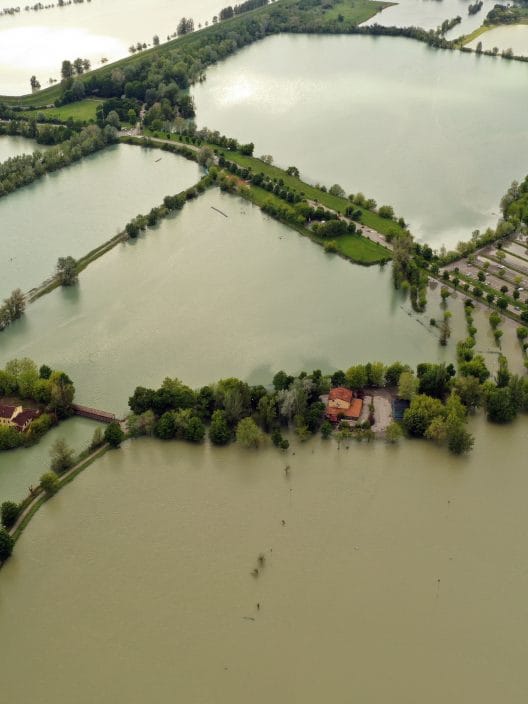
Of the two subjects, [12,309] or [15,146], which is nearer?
[12,309]

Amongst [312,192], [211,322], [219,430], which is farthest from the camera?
[312,192]

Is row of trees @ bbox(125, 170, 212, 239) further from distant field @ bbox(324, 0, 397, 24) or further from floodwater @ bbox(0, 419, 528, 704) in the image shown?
distant field @ bbox(324, 0, 397, 24)

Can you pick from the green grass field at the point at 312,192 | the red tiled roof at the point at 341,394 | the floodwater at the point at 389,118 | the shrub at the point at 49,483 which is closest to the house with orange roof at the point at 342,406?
the red tiled roof at the point at 341,394

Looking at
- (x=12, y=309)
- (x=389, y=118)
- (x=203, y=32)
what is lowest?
(x=12, y=309)

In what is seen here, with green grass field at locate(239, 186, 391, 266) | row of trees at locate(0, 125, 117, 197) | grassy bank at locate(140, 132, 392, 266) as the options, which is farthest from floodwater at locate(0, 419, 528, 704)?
row of trees at locate(0, 125, 117, 197)

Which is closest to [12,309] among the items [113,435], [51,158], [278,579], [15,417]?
[15,417]

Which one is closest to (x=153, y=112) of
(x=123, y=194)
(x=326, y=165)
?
(x=123, y=194)

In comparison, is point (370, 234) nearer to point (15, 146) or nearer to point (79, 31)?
point (15, 146)

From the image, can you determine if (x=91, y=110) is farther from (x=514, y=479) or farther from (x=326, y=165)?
(x=514, y=479)
